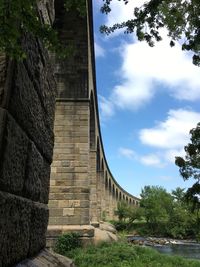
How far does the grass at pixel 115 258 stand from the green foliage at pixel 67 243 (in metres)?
0.33

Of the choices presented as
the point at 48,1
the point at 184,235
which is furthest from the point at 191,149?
the point at 184,235

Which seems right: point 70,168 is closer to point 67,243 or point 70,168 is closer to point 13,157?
point 67,243

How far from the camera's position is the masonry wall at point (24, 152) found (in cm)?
163

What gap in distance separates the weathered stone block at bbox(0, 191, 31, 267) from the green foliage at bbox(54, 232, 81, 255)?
9291 mm

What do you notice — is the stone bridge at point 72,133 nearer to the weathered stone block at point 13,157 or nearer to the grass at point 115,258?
the grass at point 115,258

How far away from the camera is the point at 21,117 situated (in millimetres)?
1850

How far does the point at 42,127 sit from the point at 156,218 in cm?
6423

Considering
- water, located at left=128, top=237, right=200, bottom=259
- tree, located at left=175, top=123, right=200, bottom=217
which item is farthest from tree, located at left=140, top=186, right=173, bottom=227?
tree, located at left=175, top=123, right=200, bottom=217

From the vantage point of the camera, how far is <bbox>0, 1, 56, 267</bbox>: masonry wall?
163 centimetres

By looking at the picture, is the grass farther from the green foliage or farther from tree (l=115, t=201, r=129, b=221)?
tree (l=115, t=201, r=129, b=221)

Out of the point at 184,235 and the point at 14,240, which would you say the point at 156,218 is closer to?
the point at 184,235

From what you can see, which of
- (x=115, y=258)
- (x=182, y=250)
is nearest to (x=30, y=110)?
(x=115, y=258)

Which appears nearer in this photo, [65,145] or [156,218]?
[65,145]

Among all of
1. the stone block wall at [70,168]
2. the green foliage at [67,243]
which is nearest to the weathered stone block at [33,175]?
the green foliage at [67,243]
